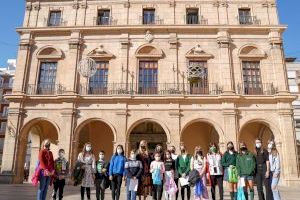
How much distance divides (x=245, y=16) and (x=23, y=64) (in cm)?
1504

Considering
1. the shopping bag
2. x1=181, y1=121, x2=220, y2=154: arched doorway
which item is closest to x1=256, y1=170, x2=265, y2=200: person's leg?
the shopping bag

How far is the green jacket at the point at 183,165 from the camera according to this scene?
9234mm

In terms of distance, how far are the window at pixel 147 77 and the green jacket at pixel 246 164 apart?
10654 millimetres

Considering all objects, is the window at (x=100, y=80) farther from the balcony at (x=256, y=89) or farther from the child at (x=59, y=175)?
the child at (x=59, y=175)

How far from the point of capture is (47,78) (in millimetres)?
19453

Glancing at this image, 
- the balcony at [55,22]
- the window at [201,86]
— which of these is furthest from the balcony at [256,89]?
the balcony at [55,22]

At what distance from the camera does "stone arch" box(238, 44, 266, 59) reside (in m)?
19.1

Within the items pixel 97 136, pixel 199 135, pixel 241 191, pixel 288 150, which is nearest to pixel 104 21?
pixel 97 136

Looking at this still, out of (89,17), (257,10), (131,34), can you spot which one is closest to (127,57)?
(131,34)

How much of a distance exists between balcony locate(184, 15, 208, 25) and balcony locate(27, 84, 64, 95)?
9.46 meters

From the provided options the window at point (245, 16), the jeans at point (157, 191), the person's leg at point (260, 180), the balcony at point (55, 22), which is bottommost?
the jeans at point (157, 191)

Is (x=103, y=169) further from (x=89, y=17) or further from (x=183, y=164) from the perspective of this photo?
(x=89, y=17)

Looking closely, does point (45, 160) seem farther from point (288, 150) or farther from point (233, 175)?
point (288, 150)

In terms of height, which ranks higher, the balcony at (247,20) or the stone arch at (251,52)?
the balcony at (247,20)
